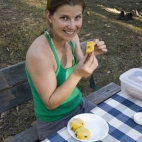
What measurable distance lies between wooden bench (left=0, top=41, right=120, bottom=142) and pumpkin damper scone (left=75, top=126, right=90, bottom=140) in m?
0.63

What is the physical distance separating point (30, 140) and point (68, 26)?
846 mm

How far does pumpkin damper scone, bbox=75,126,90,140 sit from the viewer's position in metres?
1.22

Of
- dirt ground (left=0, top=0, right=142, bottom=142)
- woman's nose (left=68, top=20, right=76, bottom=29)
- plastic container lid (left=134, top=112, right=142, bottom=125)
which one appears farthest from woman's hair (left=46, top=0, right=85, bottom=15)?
dirt ground (left=0, top=0, right=142, bottom=142)

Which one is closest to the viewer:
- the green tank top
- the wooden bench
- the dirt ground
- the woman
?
the woman

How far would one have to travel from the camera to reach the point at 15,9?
5586mm

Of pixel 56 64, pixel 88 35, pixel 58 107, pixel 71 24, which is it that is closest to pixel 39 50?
pixel 56 64

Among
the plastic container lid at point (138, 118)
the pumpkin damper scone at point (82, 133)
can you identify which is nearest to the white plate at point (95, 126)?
the pumpkin damper scone at point (82, 133)

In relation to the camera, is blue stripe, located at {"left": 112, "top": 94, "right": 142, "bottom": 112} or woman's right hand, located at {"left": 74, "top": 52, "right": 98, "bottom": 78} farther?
blue stripe, located at {"left": 112, "top": 94, "right": 142, "bottom": 112}

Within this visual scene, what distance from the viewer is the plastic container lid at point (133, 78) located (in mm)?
1498

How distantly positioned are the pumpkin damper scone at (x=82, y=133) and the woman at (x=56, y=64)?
292 mm

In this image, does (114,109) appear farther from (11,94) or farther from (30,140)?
(11,94)

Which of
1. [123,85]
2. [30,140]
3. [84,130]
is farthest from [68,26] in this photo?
[30,140]

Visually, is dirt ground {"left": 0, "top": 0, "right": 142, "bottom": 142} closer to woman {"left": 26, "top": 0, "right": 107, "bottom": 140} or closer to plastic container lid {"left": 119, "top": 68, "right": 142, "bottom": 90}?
woman {"left": 26, "top": 0, "right": 107, "bottom": 140}

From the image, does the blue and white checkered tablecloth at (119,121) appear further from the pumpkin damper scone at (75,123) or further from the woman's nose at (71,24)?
the woman's nose at (71,24)
